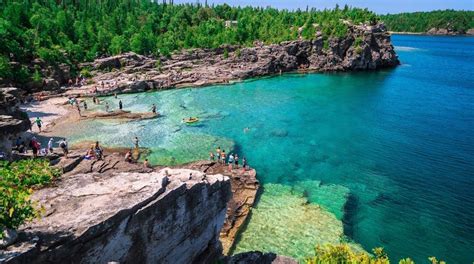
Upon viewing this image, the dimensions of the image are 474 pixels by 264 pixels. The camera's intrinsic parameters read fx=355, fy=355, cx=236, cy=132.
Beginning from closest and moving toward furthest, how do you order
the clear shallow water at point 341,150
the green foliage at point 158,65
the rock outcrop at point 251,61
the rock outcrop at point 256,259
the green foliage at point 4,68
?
the rock outcrop at point 256,259, the clear shallow water at point 341,150, the green foliage at point 4,68, the rock outcrop at point 251,61, the green foliage at point 158,65

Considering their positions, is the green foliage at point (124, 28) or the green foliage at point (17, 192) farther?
the green foliage at point (124, 28)

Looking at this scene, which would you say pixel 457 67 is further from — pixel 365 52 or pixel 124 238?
pixel 124 238

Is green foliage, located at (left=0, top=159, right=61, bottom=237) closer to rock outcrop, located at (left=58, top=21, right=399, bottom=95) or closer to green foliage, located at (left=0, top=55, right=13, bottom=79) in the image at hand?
green foliage, located at (left=0, top=55, right=13, bottom=79)

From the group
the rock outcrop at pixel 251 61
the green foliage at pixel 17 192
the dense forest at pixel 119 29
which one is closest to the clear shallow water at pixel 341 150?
the rock outcrop at pixel 251 61

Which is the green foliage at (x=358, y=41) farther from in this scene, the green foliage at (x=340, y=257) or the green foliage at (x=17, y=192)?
the green foliage at (x=17, y=192)

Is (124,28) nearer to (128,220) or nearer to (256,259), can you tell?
(256,259)

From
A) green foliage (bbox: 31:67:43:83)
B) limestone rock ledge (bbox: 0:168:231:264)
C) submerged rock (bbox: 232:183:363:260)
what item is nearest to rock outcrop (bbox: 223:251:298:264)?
limestone rock ledge (bbox: 0:168:231:264)

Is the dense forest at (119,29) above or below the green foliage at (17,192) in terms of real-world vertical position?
above

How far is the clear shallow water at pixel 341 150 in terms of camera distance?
31.8 m

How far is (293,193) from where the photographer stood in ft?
124

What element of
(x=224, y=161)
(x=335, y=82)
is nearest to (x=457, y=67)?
(x=335, y=82)

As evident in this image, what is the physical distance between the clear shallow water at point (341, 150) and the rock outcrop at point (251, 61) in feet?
Result: 30.5

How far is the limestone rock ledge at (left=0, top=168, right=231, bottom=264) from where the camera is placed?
15.0 meters

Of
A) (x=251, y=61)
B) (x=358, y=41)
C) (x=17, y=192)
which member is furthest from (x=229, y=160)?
(x=358, y=41)
